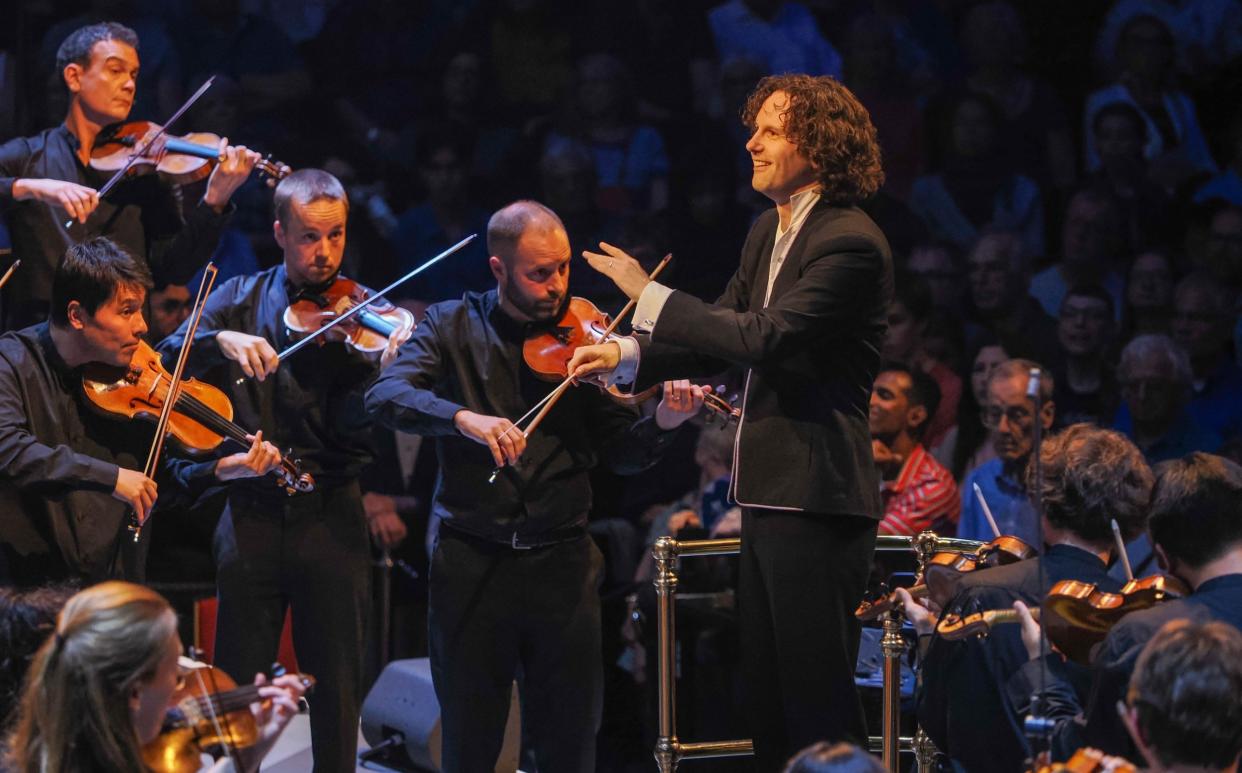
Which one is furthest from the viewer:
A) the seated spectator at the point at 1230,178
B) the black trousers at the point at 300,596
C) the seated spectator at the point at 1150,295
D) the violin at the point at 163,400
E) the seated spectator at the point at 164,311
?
the seated spectator at the point at 1230,178

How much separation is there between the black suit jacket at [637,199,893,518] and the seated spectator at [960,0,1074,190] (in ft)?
11.9

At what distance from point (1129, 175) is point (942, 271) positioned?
873mm

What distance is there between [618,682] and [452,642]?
181cm

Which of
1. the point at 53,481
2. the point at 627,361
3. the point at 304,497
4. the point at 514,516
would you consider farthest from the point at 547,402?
the point at 53,481

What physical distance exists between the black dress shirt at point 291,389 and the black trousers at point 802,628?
153 centimetres

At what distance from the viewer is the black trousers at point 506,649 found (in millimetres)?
3881

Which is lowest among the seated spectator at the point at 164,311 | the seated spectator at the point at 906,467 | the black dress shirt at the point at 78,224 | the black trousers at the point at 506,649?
the black trousers at the point at 506,649

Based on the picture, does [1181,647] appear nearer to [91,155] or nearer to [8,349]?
[8,349]

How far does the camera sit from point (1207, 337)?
591cm

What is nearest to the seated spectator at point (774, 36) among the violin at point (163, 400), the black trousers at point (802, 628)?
the violin at point (163, 400)

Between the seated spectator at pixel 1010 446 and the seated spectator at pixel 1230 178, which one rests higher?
the seated spectator at pixel 1230 178

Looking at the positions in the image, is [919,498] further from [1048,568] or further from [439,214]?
[439,214]

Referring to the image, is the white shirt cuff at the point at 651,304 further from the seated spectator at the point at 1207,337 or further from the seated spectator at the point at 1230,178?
the seated spectator at the point at 1230,178

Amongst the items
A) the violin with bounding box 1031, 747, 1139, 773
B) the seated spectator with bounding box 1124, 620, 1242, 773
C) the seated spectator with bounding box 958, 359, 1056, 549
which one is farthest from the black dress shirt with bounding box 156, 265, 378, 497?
the seated spectator with bounding box 1124, 620, 1242, 773
